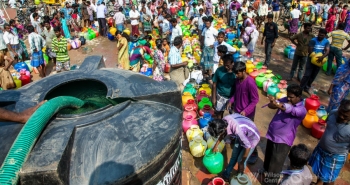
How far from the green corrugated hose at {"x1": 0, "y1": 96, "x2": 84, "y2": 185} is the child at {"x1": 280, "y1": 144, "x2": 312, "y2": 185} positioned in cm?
246

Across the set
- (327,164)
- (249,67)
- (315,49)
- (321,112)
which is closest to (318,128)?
(321,112)

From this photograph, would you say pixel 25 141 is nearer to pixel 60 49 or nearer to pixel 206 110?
pixel 206 110

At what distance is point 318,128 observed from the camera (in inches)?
183

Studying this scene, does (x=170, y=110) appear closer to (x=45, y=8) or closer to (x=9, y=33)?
(x=9, y=33)

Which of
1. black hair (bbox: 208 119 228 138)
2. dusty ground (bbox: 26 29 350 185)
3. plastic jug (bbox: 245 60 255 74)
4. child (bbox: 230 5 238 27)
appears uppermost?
child (bbox: 230 5 238 27)

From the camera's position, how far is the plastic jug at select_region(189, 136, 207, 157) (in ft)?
13.7

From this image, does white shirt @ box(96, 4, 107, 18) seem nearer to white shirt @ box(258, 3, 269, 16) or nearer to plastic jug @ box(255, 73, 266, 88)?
white shirt @ box(258, 3, 269, 16)

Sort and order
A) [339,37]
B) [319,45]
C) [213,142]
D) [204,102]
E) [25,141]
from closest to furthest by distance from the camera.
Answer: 1. [25,141]
2. [213,142]
3. [204,102]
4. [319,45]
5. [339,37]

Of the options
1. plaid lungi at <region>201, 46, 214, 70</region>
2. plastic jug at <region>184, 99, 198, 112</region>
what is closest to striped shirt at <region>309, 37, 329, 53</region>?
plaid lungi at <region>201, 46, 214, 70</region>

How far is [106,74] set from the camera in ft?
8.12

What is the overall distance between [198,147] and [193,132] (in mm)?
414

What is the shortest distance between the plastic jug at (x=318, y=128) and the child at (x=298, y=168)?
219 centimetres

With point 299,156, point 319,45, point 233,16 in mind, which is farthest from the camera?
point 233,16

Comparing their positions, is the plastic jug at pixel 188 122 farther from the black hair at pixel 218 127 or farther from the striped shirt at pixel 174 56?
the black hair at pixel 218 127
